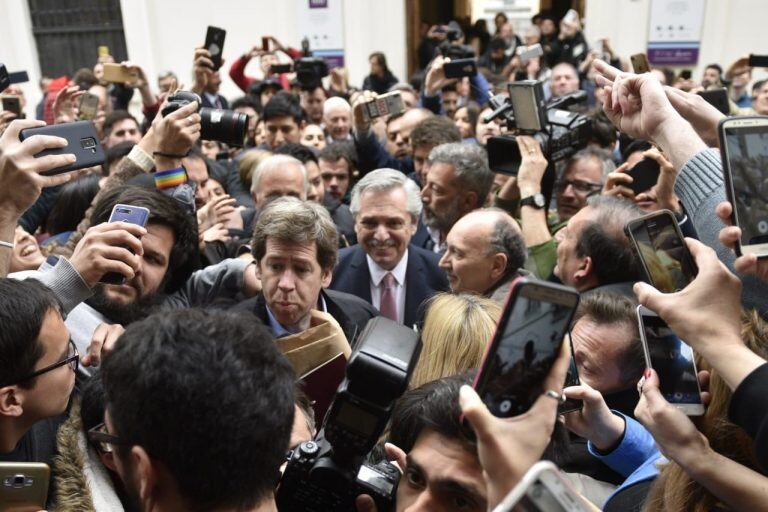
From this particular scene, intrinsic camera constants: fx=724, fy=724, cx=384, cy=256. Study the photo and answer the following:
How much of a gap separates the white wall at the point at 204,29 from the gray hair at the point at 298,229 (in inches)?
329

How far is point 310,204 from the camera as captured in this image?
2.62 metres

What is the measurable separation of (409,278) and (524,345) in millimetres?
2156

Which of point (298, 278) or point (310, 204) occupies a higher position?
point (310, 204)

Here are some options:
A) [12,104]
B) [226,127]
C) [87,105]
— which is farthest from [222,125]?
[12,104]

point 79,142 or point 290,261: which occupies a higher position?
point 79,142

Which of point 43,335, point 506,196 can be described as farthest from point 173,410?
point 506,196

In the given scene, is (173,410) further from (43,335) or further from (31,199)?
(31,199)

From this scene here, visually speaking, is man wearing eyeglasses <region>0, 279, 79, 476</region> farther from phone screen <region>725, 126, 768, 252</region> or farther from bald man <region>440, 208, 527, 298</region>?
bald man <region>440, 208, 527, 298</region>

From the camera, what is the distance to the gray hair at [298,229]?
2.46 meters

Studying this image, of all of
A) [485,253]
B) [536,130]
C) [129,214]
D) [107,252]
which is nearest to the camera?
[107,252]

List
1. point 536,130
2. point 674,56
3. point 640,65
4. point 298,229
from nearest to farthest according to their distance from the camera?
point 298,229 → point 536,130 → point 640,65 → point 674,56

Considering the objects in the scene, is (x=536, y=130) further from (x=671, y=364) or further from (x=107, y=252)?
(x=107, y=252)

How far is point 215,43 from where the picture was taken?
5.24 metres

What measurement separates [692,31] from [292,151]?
7.54 m
